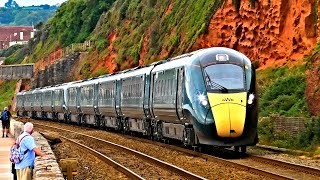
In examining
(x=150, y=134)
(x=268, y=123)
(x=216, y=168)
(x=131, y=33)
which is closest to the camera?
(x=216, y=168)

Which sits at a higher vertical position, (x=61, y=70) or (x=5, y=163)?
(x=61, y=70)

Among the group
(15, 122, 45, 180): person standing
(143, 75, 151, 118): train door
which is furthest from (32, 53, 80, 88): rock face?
(15, 122, 45, 180): person standing

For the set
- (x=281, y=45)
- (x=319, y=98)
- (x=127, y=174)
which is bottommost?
(x=127, y=174)

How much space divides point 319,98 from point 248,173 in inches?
444

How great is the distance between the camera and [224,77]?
23.3 meters

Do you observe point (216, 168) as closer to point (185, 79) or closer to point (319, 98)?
point (185, 79)

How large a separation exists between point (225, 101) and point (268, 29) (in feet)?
66.7

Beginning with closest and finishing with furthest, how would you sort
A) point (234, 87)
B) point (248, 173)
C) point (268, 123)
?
point (248, 173) < point (234, 87) < point (268, 123)

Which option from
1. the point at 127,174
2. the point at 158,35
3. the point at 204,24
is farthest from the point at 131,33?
the point at 127,174

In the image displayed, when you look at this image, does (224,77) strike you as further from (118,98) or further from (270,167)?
(118,98)

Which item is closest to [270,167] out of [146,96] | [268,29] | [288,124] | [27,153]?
[288,124]

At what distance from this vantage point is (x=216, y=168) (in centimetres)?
2014

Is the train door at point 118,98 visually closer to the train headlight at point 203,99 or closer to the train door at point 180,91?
the train door at point 180,91

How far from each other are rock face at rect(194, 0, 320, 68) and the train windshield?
15.6m
